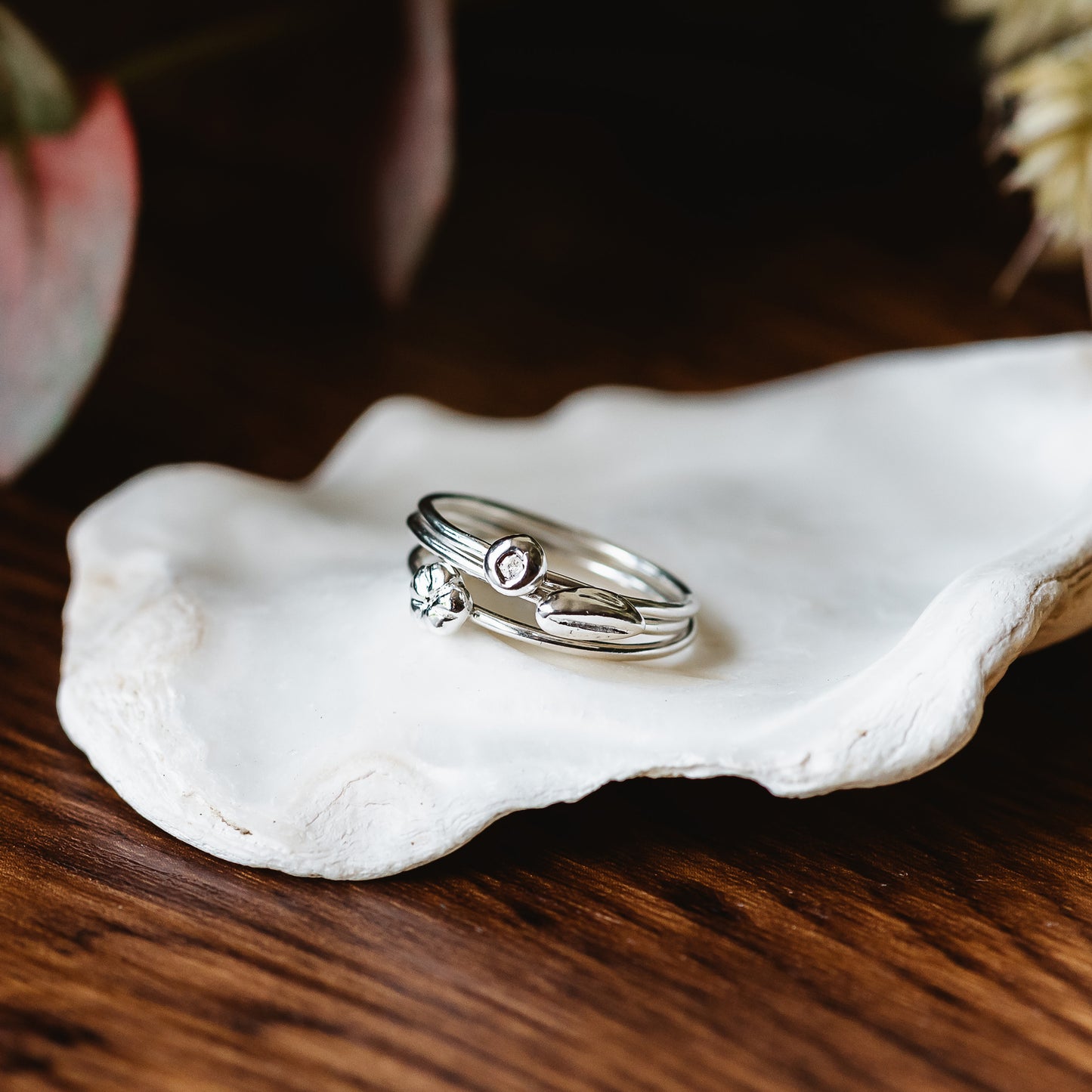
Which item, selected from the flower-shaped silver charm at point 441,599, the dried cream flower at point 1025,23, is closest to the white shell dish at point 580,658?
the flower-shaped silver charm at point 441,599

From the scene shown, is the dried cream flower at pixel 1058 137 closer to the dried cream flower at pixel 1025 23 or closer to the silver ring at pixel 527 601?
the dried cream flower at pixel 1025 23

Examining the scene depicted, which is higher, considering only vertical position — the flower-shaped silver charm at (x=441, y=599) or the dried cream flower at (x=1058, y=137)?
the dried cream flower at (x=1058, y=137)

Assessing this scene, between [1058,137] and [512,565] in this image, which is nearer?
[512,565]

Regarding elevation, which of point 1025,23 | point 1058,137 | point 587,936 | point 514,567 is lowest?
point 587,936

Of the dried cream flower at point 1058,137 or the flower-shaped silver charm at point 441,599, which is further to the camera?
the dried cream flower at point 1058,137

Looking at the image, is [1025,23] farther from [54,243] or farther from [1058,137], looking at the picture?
[54,243]

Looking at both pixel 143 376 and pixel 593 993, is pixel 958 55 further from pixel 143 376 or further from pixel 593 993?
pixel 593 993

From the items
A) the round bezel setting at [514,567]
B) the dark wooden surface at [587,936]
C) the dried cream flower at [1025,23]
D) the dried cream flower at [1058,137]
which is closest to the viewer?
the dark wooden surface at [587,936]

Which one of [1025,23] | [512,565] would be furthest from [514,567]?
[1025,23]
